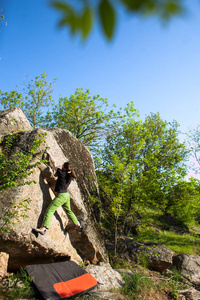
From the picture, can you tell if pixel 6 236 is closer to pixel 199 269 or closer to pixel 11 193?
pixel 11 193

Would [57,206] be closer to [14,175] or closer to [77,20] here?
[14,175]

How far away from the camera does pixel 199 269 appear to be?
7922 mm

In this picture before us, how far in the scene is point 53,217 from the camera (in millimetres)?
6113

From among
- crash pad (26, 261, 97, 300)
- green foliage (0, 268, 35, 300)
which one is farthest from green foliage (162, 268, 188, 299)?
green foliage (0, 268, 35, 300)

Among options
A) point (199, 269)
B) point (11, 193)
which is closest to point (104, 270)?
point (11, 193)

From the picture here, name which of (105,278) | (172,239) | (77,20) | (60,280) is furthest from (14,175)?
(172,239)

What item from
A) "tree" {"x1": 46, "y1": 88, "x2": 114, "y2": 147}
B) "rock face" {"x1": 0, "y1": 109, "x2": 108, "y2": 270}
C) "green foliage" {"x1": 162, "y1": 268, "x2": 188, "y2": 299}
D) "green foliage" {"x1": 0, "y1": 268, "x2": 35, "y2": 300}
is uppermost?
"tree" {"x1": 46, "y1": 88, "x2": 114, "y2": 147}

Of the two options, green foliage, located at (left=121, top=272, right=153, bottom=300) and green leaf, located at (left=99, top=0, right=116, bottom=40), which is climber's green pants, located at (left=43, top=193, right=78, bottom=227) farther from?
green leaf, located at (left=99, top=0, right=116, bottom=40)

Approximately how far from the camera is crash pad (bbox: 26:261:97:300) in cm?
430

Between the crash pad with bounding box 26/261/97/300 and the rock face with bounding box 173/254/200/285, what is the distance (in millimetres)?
4346

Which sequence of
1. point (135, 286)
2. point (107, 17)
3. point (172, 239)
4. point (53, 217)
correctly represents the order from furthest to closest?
point (172, 239) < point (53, 217) < point (135, 286) < point (107, 17)

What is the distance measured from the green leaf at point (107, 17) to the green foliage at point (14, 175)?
476cm

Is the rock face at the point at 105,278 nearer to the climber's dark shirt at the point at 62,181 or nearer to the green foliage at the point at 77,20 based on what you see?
the climber's dark shirt at the point at 62,181

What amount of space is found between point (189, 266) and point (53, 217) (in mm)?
5624
